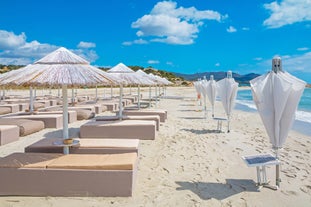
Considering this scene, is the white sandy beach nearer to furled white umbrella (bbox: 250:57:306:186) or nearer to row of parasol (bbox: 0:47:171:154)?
furled white umbrella (bbox: 250:57:306:186)

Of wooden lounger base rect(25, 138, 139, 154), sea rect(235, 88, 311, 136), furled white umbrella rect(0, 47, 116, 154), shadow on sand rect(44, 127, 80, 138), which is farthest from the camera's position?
sea rect(235, 88, 311, 136)

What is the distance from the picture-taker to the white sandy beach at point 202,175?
3.75 meters

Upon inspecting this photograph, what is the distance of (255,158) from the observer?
14.3 ft

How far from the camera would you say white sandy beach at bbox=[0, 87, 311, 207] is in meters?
3.75

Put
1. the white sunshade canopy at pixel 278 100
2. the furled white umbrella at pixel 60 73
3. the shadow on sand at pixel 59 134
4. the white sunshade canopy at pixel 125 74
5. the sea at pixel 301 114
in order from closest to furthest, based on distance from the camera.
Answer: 1. the white sunshade canopy at pixel 278 100
2. the furled white umbrella at pixel 60 73
3. the shadow on sand at pixel 59 134
4. the white sunshade canopy at pixel 125 74
5. the sea at pixel 301 114

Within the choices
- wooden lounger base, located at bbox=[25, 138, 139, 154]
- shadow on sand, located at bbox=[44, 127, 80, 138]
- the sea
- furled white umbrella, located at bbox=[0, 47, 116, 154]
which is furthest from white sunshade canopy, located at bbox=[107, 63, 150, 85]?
the sea

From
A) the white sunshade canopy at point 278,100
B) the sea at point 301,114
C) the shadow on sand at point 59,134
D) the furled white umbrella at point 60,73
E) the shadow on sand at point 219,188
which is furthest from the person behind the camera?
the sea at point 301,114

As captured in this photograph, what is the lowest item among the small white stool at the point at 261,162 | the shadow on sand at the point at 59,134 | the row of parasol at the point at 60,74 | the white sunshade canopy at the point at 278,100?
the shadow on sand at the point at 59,134

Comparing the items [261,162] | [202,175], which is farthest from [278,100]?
[202,175]

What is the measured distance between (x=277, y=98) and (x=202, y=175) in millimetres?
1812

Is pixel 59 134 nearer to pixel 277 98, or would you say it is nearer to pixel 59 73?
pixel 59 73

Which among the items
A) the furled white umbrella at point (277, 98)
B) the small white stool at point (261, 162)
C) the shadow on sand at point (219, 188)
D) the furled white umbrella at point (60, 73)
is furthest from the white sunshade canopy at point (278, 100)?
the furled white umbrella at point (60, 73)

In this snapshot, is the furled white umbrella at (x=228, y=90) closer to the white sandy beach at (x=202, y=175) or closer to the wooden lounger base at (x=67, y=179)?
the white sandy beach at (x=202, y=175)

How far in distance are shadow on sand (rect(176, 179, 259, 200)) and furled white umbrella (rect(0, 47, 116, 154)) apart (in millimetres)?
2114
